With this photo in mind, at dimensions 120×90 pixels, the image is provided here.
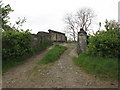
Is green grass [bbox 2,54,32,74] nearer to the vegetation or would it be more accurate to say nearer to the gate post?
the vegetation

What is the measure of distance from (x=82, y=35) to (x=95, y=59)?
4.30m

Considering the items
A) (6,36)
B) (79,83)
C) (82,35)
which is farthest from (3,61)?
(82,35)

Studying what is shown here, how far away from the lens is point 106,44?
6414 mm

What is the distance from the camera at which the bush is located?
20.3 feet

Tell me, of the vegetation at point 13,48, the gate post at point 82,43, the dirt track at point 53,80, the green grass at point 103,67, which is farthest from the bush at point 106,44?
the vegetation at point 13,48

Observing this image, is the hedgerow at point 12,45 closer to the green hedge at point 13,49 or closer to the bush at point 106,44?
the green hedge at point 13,49

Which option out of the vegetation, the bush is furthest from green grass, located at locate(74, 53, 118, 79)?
the vegetation

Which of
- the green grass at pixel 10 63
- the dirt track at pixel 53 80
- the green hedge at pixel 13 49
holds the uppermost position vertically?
the green hedge at pixel 13 49

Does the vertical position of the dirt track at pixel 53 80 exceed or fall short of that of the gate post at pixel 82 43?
it falls short

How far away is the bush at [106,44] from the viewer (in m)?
6.19

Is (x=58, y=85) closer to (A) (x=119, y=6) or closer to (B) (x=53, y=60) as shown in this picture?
(B) (x=53, y=60)

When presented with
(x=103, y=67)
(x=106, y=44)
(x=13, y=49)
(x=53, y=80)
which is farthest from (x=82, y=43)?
(x=13, y=49)

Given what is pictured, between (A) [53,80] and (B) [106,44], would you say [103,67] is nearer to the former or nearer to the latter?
(B) [106,44]

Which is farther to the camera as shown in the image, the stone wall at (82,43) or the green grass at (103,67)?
the stone wall at (82,43)
